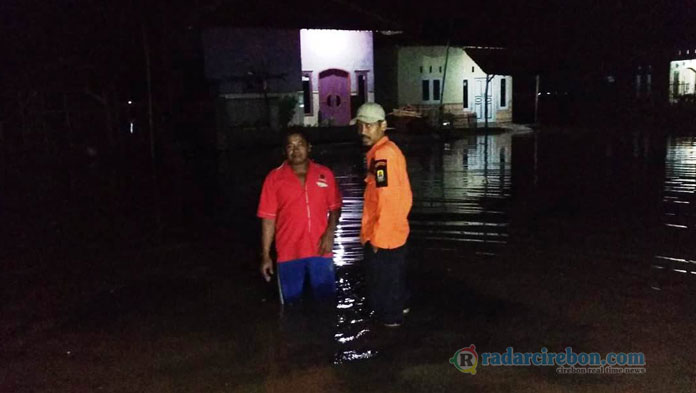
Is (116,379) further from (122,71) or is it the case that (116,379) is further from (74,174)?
(122,71)

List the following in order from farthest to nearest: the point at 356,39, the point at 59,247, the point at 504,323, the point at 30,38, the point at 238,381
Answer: the point at 356,39
the point at 30,38
the point at 59,247
the point at 504,323
the point at 238,381

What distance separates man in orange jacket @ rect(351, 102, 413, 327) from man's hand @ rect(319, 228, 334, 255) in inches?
14.9

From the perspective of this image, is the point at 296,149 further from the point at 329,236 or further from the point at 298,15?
the point at 298,15

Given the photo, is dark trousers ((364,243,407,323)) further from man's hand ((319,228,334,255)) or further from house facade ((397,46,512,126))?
house facade ((397,46,512,126))

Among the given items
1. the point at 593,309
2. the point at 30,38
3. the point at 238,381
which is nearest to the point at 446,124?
the point at 30,38

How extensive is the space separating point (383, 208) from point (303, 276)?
1.18 meters

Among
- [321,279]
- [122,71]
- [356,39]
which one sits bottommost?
[321,279]

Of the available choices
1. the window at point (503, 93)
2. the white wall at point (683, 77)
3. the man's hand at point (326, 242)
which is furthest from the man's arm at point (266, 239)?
the white wall at point (683, 77)

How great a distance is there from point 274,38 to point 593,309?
2107 centimetres

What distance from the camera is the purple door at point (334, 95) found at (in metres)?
27.5

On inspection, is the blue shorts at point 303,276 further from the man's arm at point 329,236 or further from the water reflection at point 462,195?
the water reflection at point 462,195

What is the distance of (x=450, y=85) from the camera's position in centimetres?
3262

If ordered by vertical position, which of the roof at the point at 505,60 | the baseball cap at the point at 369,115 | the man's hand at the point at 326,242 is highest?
the roof at the point at 505,60

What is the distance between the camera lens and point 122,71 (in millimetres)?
21000
